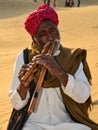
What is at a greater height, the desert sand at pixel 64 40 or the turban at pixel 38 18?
the turban at pixel 38 18

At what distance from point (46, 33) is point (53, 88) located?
580 mm

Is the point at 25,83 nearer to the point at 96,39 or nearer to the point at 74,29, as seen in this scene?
the point at 96,39

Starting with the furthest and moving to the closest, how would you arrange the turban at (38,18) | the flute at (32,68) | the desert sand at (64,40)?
the desert sand at (64,40)
the turban at (38,18)
the flute at (32,68)

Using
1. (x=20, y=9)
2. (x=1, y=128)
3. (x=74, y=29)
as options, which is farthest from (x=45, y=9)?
(x=20, y=9)

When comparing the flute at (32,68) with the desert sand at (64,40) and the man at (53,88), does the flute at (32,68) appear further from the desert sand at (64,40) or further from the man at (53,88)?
the desert sand at (64,40)

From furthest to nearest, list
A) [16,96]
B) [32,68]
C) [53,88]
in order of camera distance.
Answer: [53,88], [16,96], [32,68]

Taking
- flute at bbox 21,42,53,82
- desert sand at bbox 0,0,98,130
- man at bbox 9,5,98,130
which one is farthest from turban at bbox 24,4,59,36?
desert sand at bbox 0,0,98,130

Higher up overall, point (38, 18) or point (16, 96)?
point (38, 18)

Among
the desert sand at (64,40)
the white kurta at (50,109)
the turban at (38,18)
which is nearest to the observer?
the white kurta at (50,109)

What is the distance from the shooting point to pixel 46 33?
4.98 meters

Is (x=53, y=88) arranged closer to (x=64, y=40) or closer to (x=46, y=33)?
(x=46, y=33)

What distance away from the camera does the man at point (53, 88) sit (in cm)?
492

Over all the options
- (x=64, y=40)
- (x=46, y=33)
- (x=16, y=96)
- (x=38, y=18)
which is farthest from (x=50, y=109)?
(x=64, y=40)

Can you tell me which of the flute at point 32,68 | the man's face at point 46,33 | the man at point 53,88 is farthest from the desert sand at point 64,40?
the flute at point 32,68
